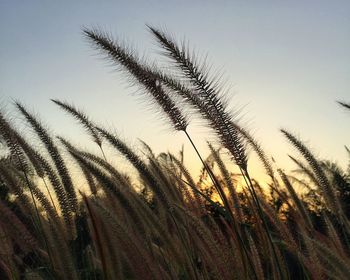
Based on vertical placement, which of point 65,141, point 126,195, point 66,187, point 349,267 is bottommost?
point 349,267

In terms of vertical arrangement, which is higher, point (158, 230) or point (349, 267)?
point (158, 230)

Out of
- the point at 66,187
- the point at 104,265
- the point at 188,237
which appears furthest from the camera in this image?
the point at 66,187

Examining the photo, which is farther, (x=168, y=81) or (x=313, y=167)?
(x=313, y=167)

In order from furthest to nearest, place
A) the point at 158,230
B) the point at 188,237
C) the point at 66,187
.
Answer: the point at 66,187 < the point at 188,237 < the point at 158,230

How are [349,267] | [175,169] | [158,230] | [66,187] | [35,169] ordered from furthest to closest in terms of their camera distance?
[175,169], [35,169], [66,187], [158,230], [349,267]

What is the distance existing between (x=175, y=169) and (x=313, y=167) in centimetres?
125

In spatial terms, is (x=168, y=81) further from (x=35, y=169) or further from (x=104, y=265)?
(x=104, y=265)

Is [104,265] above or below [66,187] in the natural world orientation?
below

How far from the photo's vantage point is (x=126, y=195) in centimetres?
239

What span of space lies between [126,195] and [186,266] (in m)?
0.50

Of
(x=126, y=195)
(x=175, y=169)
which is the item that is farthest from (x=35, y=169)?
(x=126, y=195)

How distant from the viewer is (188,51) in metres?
2.75

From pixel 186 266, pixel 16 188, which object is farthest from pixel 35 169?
pixel 186 266

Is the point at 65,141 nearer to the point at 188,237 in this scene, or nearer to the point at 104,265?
the point at 188,237
